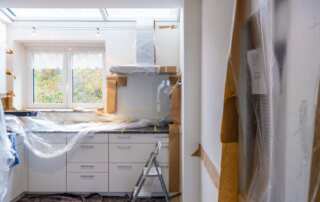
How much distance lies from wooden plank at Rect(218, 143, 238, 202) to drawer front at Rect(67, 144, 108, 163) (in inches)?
101

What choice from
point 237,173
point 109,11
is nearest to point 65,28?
point 109,11

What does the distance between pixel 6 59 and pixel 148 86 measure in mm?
2001

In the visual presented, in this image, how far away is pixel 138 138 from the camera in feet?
11.7

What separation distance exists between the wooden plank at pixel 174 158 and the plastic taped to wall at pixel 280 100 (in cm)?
236

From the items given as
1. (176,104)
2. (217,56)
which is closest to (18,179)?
(176,104)

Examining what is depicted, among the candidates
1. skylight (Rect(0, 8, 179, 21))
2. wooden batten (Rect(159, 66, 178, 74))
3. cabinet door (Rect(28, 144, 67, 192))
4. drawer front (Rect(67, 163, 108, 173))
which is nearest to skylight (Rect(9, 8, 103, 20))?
skylight (Rect(0, 8, 179, 21))

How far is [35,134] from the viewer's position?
3.53 meters

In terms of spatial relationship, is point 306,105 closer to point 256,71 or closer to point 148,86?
point 256,71

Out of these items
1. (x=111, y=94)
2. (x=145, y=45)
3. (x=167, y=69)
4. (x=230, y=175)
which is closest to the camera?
(x=230, y=175)

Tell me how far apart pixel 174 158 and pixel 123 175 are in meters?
0.69

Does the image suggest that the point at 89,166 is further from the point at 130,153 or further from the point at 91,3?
the point at 91,3

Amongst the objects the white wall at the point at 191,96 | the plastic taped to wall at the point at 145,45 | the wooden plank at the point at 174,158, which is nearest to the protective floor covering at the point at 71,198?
the wooden plank at the point at 174,158

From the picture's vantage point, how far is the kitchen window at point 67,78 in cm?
428

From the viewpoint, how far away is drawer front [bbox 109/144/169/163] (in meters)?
3.56
